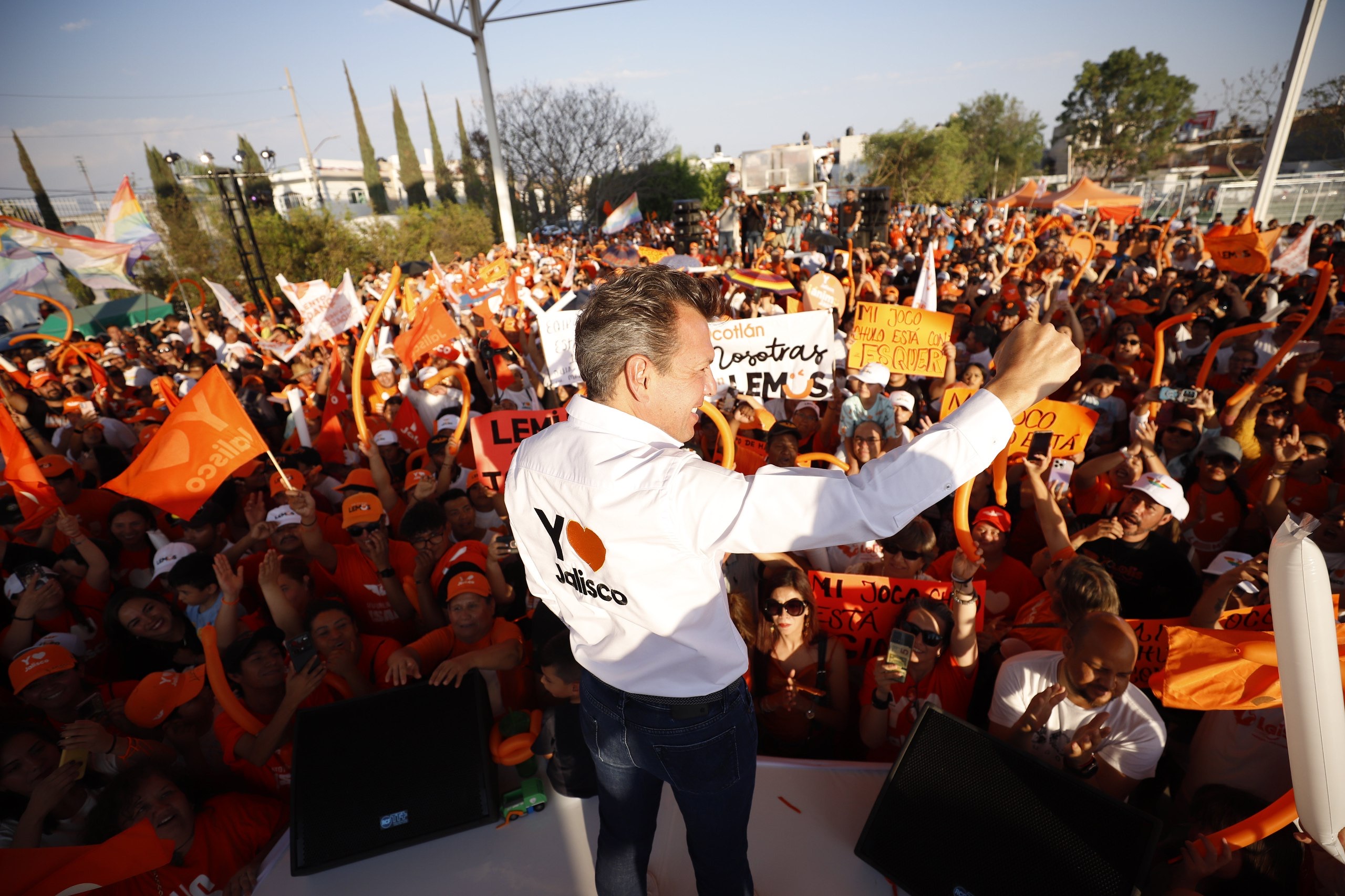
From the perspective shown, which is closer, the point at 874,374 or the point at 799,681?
the point at 799,681

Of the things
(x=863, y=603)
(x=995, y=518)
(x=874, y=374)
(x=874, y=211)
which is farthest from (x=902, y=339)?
(x=874, y=211)

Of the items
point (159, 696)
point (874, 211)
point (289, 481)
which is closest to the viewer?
point (159, 696)

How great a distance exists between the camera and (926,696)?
9.57 feet

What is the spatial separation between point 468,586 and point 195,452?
1.90 metres

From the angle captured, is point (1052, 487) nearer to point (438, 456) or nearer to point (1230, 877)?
point (1230, 877)

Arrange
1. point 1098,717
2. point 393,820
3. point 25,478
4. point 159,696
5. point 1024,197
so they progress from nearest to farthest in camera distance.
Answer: point 1098,717 → point 393,820 → point 159,696 → point 25,478 → point 1024,197

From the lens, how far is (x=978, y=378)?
5.84 meters

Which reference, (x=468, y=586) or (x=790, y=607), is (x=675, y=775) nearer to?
(x=790, y=607)

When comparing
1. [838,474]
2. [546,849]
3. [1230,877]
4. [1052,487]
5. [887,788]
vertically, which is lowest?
[546,849]

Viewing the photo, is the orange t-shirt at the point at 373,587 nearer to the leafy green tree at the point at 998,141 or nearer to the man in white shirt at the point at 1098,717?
the man in white shirt at the point at 1098,717

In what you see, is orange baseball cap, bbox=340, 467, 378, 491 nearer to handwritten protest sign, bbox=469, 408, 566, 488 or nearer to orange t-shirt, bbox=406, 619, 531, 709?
handwritten protest sign, bbox=469, 408, 566, 488

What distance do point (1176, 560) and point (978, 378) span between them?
106 inches

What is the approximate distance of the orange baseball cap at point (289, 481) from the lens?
16.4 feet

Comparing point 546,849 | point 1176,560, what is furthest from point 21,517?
point 1176,560
